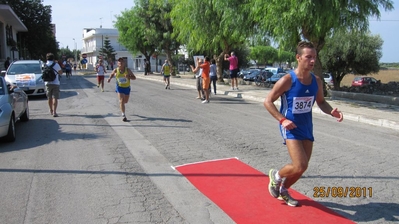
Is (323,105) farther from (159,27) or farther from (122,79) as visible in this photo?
(159,27)

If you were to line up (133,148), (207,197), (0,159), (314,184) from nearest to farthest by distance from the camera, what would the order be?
(207,197) < (314,184) < (0,159) < (133,148)

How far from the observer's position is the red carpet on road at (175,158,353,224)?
13.1 ft

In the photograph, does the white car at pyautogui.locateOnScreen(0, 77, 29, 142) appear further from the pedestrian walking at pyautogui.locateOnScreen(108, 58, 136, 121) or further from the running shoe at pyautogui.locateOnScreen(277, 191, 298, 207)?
the running shoe at pyautogui.locateOnScreen(277, 191, 298, 207)

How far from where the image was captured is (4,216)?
13.4 feet

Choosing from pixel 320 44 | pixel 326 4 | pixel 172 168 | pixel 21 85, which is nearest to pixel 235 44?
pixel 320 44

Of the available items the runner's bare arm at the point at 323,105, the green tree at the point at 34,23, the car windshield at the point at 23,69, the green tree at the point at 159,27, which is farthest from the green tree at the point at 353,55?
the green tree at the point at 34,23

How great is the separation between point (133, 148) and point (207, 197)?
9.09ft

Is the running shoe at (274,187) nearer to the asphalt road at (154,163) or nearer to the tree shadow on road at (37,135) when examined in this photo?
the asphalt road at (154,163)

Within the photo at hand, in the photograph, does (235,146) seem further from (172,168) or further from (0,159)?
(0,159)

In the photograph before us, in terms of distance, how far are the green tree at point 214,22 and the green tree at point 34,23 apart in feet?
86.9

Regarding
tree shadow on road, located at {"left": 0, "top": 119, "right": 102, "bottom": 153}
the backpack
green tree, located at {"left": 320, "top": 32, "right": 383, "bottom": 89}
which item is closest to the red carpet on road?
tree shadow on road, located at {"left": 0, "top": 119, "right": 102, "bottom": 153}

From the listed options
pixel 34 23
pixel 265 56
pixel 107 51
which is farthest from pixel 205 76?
pixel 107 51

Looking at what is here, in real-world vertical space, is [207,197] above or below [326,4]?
below

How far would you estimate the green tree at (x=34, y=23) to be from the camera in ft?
142
